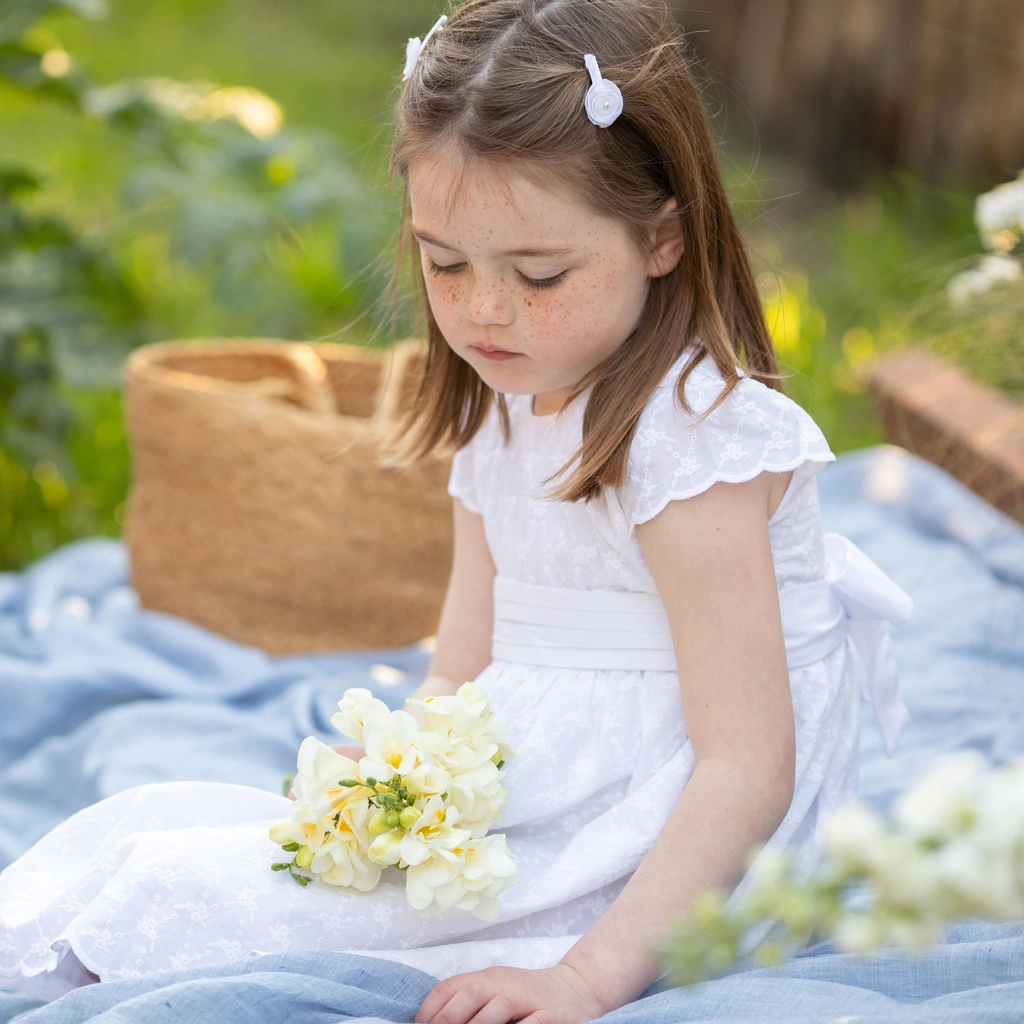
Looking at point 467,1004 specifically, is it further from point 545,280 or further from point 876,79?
point 876,79

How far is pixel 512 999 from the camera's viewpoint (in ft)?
3.61

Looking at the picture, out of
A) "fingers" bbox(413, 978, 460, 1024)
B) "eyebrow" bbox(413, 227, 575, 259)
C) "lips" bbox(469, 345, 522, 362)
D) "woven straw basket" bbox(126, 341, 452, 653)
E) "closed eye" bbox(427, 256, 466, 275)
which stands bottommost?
"woven straw basket" bbox(126, 341, 452, 653)

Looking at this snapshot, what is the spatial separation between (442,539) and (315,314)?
1.87 m

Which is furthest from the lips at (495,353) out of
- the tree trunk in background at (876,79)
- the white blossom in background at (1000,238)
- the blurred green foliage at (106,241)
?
the tree trunk in background at (876,79)

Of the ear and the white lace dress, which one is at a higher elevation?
the ear

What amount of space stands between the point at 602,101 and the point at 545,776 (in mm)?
640

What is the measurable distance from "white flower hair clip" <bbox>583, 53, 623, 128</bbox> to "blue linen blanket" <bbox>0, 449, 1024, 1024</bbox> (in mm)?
749

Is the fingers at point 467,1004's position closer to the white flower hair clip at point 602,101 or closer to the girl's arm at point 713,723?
the girl's arm at point 713,723

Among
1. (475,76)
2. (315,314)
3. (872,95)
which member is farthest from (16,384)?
(872,95)

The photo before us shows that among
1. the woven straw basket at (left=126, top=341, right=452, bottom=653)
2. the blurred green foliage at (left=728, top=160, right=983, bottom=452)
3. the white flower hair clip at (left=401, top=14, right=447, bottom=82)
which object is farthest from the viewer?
the blurred green foliage at (left=728, top=160, right=983, bottom=452)

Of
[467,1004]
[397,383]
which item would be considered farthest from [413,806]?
[397,383]

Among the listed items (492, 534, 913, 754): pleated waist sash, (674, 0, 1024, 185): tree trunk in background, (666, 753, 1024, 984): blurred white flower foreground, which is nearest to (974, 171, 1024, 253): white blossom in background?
(492, 534, 913, 754): pleated waist sash

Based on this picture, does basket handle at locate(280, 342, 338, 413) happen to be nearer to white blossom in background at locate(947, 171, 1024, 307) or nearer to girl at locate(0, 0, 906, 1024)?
white blossom in background at locate(947, 171, 1024, 307)

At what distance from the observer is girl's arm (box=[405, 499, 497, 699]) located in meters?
1.54
